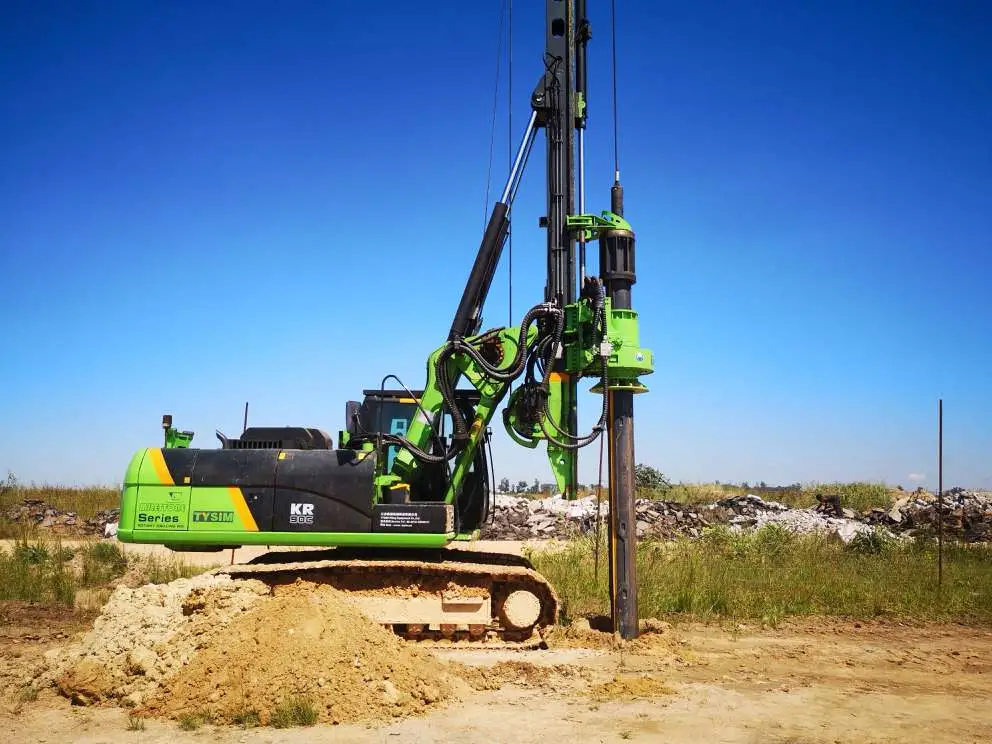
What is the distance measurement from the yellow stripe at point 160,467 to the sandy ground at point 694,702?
2.06 metres

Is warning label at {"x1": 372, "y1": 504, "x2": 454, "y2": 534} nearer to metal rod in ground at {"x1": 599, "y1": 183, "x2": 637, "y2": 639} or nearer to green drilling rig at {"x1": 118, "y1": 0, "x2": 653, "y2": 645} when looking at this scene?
green drilling rig at {"x1": 118, "y1": 0, "x2": 653, "y2": 645}

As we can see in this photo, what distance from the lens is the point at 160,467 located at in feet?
30.4

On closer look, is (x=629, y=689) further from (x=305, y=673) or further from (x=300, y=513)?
(x=300, y=513)

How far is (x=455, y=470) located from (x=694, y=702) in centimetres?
387

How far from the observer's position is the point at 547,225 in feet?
32.1

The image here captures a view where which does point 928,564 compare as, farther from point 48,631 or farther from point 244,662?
point 48,631

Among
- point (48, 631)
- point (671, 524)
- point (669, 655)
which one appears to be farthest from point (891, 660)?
point (671, 524)

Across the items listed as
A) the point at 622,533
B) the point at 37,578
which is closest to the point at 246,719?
the point at 622,533

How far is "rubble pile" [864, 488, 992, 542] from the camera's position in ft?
67.8

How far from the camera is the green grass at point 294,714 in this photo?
20.7 ft

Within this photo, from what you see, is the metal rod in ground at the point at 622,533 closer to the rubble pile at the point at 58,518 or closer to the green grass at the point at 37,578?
the green grass at the point at 37,578

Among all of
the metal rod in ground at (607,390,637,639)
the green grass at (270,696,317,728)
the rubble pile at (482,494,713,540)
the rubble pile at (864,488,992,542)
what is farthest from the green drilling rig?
the rubble pile at (864,488,992,542)

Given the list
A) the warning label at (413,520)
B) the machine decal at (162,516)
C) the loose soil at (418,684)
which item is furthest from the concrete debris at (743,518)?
the loose soil at (418,684)

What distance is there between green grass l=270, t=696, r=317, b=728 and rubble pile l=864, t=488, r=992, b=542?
17804mm
